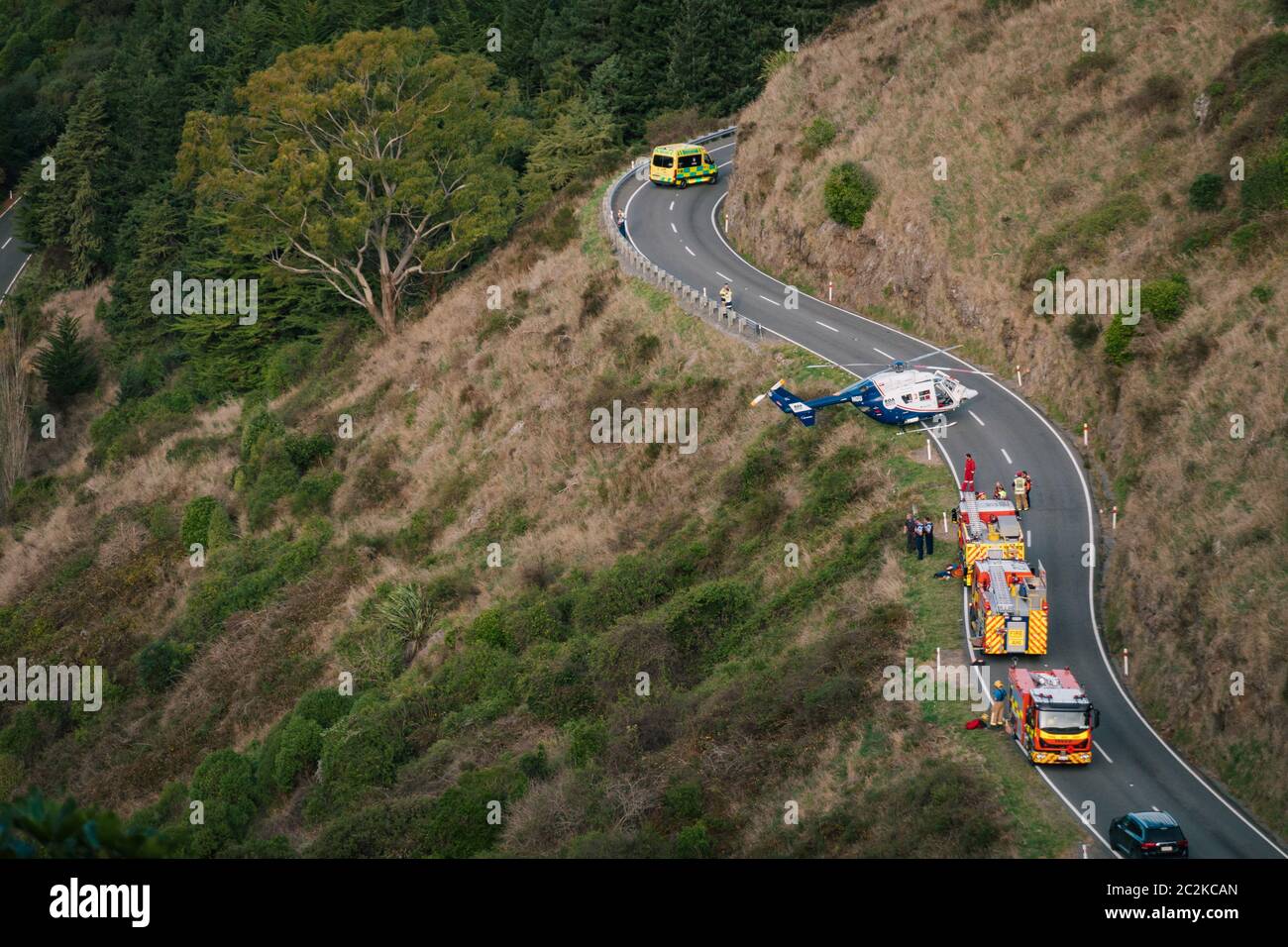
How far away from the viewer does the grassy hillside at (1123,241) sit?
33.3m

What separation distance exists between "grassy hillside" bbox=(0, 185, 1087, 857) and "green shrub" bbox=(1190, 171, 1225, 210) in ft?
43.6

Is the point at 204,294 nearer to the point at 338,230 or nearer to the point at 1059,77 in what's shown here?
the point at 338,230

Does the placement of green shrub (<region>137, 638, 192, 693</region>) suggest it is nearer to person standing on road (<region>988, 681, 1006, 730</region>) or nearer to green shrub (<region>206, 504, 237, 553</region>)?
green shrub (<region>206, 504, 237, 553</region>)

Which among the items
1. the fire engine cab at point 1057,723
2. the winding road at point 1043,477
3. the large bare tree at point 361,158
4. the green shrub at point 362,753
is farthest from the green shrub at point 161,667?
the fire engine cab at point 1057,723

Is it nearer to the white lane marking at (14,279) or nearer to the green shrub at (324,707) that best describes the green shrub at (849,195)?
A: the green shrub at (324,707)

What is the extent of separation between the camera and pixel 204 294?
79.6 meters

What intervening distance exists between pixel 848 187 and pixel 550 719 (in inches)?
1069

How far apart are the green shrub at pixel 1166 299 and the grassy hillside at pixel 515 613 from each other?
8.40 metres

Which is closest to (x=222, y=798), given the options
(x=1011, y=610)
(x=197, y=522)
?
(x=1011, y=610)

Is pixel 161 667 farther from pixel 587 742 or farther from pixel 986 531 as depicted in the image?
pixel 986 531

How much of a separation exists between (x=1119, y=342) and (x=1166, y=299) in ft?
6.01

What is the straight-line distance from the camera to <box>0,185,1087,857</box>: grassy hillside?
32.1m

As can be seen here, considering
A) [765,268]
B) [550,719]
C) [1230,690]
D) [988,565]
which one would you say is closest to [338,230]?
[765,268]

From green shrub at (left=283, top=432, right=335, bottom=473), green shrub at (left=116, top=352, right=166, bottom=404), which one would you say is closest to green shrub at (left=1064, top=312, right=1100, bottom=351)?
green shrub at (left=283, top=432, right=335, bottom=473)
